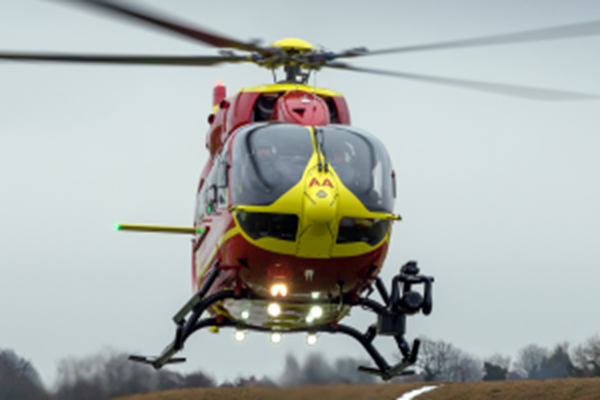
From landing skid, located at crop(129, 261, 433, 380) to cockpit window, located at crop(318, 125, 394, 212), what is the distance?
131 centimetres

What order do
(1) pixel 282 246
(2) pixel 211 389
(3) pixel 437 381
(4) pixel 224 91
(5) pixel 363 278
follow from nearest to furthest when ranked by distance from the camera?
(1) pixel 282 246 → (5) pixel 363 278 → (4) pixel 224 91 → (2) pixel 211 389 → (3) pixel 437 381

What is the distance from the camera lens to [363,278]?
13188 mm

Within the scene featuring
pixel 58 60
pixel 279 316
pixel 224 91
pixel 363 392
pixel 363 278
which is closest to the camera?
pixel 58 60

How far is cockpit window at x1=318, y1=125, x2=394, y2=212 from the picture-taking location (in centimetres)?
1236

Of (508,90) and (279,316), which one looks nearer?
(508,90)

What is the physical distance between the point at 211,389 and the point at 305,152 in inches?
656

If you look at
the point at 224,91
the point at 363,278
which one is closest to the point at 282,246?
the point at 363,278

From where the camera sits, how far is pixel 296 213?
12008 millimetres

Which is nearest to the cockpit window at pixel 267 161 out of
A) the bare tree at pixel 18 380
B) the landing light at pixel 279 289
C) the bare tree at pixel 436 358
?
the landing light at pixel 279 289

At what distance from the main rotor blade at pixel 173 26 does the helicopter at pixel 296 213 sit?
23 centimetres

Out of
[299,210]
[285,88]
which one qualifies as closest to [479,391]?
[285,88]

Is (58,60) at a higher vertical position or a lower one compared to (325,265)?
higher

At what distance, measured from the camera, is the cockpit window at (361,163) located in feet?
40.5

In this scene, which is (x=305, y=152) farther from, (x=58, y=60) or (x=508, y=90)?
(x=58, y=60)
